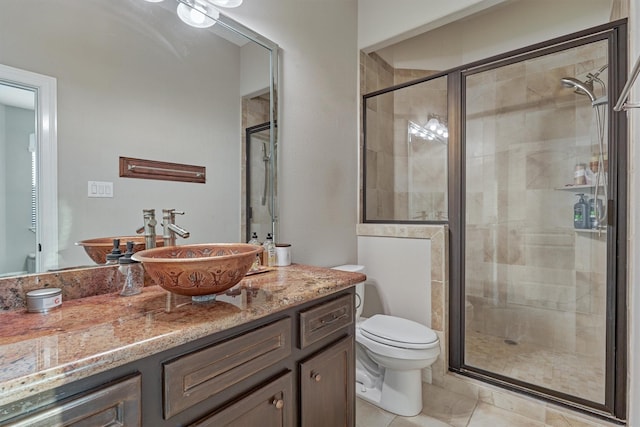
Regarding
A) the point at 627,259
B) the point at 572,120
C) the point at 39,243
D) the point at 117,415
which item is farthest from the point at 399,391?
the point at 572,120

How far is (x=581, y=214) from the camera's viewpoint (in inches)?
83.2

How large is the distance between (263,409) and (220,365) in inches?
9.5

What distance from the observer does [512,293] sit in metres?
2.55

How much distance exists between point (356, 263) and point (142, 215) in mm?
1630

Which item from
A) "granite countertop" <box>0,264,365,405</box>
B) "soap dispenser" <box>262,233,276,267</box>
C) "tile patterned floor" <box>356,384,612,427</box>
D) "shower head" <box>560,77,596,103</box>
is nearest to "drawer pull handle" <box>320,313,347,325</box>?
"granite countertop" <box>0,264,365,405</box>

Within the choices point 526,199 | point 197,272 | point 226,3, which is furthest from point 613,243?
point 226,3

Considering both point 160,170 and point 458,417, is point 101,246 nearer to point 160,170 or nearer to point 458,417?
point 160,170

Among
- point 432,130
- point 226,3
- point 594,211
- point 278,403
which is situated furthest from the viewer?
point 432,130

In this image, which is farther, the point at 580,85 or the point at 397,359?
the point at 580,85

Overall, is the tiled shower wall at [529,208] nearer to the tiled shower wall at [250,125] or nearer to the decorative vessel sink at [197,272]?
the tiled shower wall at [250,125]

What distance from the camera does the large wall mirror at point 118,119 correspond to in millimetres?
960

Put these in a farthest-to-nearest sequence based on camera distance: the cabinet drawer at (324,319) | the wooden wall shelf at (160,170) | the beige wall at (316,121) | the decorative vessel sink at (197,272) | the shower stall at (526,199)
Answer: the beige wall at (316,121), the shower stall at (526,199), the wooden wall shelf at (160,170), the cabinet drawer at (324,319), the decorative vessel sink at (197,272)

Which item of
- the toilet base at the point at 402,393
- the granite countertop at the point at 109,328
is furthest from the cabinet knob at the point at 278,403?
the toilet base at the point at 402,393

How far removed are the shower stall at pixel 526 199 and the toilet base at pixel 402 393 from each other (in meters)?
0.45
